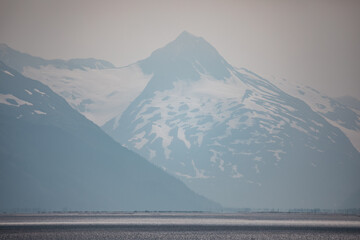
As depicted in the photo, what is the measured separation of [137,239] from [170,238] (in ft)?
15.2

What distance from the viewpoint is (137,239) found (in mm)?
81750

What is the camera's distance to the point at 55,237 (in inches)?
3273

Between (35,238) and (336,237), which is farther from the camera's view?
(336,237)

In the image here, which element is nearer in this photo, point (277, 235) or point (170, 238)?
point (170, 238)

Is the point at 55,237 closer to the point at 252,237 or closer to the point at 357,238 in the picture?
the point at 252,237

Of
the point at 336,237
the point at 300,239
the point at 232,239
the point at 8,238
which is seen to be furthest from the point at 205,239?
the point at 8,238

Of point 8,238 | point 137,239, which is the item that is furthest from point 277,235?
point 8,238

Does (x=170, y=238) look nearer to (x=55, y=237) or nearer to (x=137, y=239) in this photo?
(x=137, y=239)

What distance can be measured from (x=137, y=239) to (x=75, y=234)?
38.7ft

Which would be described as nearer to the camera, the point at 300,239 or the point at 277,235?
the point at 300,239

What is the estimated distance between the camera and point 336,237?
289 feet

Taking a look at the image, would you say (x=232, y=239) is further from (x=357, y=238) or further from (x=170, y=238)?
(x=357, y=238)

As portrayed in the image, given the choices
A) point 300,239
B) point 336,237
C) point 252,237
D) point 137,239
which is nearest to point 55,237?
point 137,239

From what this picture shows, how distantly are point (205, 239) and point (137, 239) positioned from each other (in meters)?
8.69
